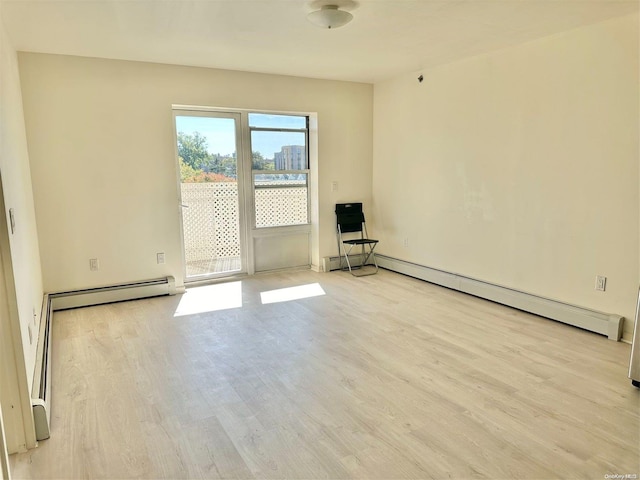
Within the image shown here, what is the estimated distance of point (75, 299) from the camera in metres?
3.98

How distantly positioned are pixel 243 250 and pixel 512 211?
116 inches

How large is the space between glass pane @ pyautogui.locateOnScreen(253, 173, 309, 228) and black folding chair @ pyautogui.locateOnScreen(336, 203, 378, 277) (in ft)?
1.53

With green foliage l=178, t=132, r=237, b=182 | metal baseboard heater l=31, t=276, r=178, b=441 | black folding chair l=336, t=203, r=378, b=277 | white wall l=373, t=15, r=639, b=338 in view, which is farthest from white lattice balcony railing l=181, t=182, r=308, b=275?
white wall l=373, t=15, r=639, b=338

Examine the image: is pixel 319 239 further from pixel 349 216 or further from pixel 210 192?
pixel 210 192

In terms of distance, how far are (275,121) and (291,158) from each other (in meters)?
0.48

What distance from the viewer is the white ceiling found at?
272 cm

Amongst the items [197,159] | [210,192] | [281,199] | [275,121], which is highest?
[275,121]

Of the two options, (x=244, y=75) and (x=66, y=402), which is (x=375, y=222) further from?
(x=66, y=402)

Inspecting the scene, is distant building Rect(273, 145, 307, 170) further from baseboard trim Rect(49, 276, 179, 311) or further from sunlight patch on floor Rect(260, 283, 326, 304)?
baseboard trim Rect(49, 276, 179, 311)

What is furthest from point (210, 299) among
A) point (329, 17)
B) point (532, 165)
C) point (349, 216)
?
point (532, 165)

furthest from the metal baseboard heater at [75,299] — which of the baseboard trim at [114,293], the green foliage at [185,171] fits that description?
the green foliage at [185,171]

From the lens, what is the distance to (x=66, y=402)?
2.34m

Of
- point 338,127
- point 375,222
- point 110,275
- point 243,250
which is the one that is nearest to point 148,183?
point 110,275

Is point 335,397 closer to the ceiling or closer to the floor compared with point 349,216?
closer to the floor
